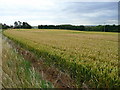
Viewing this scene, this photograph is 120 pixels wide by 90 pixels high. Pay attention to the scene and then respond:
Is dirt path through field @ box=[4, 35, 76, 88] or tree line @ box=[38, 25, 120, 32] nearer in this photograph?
dirt path through field @ box=[4, 35, 76, 88]

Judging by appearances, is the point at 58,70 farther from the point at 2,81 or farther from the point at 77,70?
the point at 2,81

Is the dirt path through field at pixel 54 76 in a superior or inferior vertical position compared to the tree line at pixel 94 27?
inferior

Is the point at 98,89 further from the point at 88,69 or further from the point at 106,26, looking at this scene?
the point at 106,26

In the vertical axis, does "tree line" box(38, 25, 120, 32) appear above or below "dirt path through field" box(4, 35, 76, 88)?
above

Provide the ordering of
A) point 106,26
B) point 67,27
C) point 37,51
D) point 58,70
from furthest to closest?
point 67,27 → point 106,26 → point 37,51 → point 58,70

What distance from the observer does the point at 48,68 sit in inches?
228

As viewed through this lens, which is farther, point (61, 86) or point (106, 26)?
point (106, 26)

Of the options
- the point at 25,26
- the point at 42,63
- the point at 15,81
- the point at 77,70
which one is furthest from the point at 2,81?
the point at 25,26

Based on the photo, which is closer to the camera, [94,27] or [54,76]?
[54,76]

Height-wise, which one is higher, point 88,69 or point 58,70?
point 88,69

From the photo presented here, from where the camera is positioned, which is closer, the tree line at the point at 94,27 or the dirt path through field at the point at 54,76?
the dirt path through field at the point at 54,76

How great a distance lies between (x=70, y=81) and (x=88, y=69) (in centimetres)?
71

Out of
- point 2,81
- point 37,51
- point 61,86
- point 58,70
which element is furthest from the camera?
point 37,51

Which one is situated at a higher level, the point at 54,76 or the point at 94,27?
the point at 94,27
